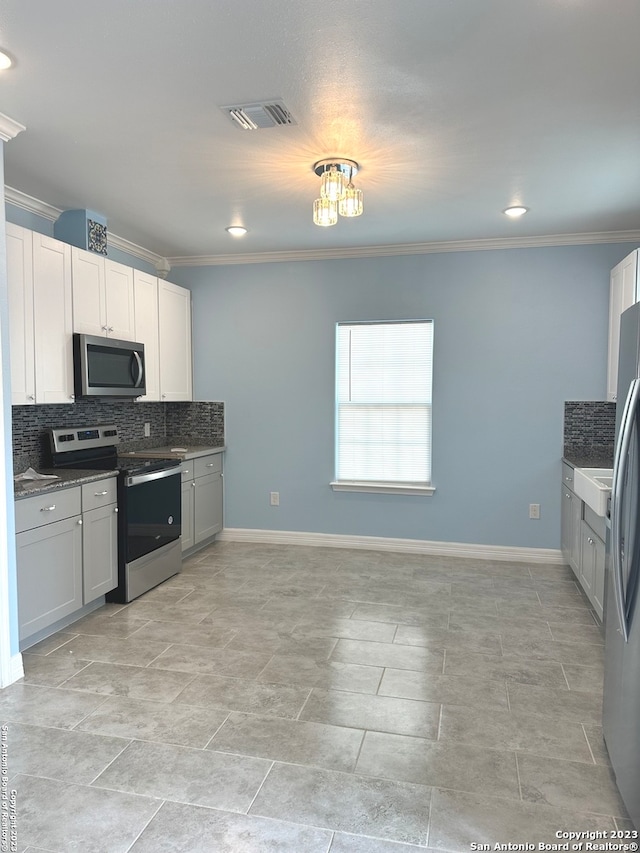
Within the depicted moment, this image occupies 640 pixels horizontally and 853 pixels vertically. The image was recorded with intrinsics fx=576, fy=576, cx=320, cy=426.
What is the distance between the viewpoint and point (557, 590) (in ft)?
13.3

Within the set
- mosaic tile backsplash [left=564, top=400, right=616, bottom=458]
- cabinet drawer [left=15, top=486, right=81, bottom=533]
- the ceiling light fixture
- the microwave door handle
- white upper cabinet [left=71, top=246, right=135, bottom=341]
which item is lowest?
cabinet drawer [left=15, top=486, right=81, bottom=533]

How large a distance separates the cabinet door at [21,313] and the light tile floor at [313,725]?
143 cm

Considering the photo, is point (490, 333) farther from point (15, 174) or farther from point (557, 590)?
point (15, 174)

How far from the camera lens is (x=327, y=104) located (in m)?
2.41

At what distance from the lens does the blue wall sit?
4613 mm

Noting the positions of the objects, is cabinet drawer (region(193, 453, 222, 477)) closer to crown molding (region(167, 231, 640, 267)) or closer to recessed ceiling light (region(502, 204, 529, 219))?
crown molding (region(167, 231, 640, 267))

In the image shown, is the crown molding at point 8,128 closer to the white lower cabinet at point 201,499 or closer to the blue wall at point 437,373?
the white lower cabinet at point 201,499

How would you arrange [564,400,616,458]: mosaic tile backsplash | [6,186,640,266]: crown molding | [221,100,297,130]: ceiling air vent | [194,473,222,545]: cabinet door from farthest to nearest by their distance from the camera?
[194,473,222,545]: cabinet door
[564,400,616,458]: mosaic tile backsplash
[6,186,640,266]: crown molding
[221,100,297,130]: ceiling air vent

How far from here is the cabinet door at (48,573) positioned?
292cm

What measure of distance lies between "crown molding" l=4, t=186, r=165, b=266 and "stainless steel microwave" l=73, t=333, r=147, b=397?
2.86 feet

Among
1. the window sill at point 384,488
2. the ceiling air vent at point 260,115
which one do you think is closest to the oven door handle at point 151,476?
the window sill at point 384,488

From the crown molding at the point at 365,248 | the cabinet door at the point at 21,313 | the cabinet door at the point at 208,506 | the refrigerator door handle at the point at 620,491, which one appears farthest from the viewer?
the cabinet door at the point at 208,506

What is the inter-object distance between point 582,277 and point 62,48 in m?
3.89

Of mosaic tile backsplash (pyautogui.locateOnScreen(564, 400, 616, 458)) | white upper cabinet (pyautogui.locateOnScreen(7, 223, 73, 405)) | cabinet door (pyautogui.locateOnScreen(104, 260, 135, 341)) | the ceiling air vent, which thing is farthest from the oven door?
mosaic tile backsplash (pyautogui.locateOnScreen(564, 400, 616, 458))
